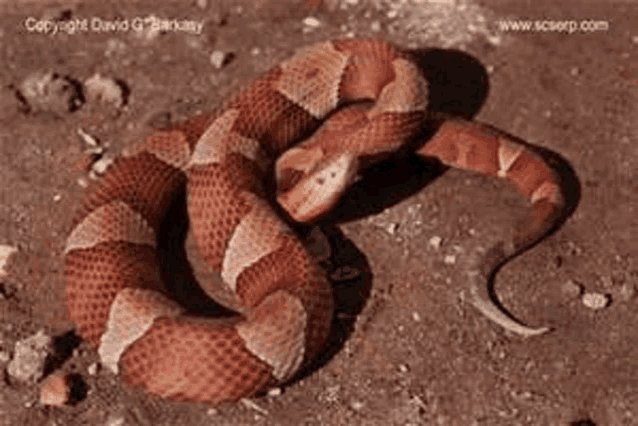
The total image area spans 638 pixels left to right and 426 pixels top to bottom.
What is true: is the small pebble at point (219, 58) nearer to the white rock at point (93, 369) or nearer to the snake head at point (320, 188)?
the snake head at point (320, 188)

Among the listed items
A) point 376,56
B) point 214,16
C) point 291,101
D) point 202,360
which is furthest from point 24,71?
point 202,360

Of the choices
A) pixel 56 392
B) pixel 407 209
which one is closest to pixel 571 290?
pixel 407 209

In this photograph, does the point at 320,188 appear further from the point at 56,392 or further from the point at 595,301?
the point at 56,392

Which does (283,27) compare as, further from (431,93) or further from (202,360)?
(202,360)

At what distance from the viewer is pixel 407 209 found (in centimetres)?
520

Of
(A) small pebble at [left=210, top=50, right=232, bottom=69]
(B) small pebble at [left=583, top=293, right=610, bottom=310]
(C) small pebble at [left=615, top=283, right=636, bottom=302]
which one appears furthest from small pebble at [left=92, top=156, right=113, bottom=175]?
(C) small pebble at [left=615, top=283, right=636, bottom=302]

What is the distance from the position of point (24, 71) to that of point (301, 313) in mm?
2752

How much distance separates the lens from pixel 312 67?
18.0 feet

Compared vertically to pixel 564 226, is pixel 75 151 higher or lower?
higher

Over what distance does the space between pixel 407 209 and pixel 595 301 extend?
1.09 metres

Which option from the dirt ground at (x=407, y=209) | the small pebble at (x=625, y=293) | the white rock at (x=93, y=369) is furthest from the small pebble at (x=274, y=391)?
the small pebble at (x=625, y=293)

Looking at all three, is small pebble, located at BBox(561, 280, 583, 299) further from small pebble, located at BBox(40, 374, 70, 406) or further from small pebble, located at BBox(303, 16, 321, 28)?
small pebble, located at BBox(303, 16, 321, 28)

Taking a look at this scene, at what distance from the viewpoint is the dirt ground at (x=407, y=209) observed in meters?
4.36

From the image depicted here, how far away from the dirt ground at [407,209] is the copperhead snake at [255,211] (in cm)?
15
